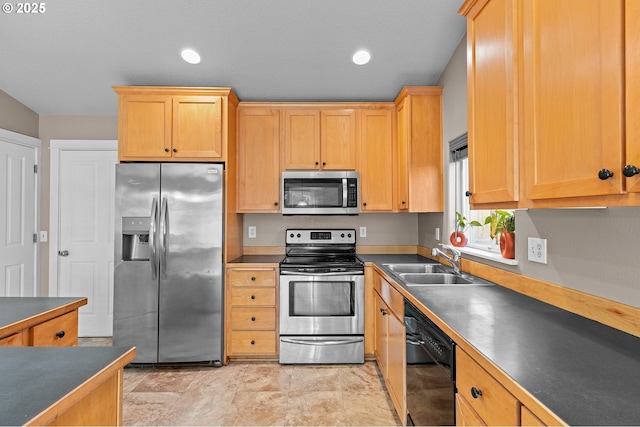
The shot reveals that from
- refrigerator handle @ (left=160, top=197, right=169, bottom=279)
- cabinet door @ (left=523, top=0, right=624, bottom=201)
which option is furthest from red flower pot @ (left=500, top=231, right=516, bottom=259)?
refrigerator handle @ (left=160, top=197, right=169, bottom=279)

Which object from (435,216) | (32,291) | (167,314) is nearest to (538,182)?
(435,216)

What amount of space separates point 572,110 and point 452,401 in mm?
1066

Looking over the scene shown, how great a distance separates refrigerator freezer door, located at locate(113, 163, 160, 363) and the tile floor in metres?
0.31

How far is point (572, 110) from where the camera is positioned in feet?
3.30

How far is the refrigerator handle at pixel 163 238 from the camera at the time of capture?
2754 mm

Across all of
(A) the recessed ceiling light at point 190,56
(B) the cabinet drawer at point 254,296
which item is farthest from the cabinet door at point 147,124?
(B) the cabinet drawer at point 254,296

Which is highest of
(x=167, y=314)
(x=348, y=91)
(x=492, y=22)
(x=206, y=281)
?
(x=348, y=91)

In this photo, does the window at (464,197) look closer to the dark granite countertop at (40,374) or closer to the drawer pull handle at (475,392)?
the drawer pull handle at (475,392)

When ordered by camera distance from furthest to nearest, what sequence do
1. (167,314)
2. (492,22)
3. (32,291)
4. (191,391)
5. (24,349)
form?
(32,291) → (167,314) → (191,391) → (492,22) → (24,349)

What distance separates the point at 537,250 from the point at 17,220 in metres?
4.32

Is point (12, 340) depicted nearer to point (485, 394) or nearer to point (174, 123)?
point (485, 394)

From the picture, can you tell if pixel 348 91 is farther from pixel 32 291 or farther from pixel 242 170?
pixel 32 291

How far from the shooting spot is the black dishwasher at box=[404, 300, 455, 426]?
50.2 inches

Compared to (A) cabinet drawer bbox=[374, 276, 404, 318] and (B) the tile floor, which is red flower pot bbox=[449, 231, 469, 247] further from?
(B) the tile floor
